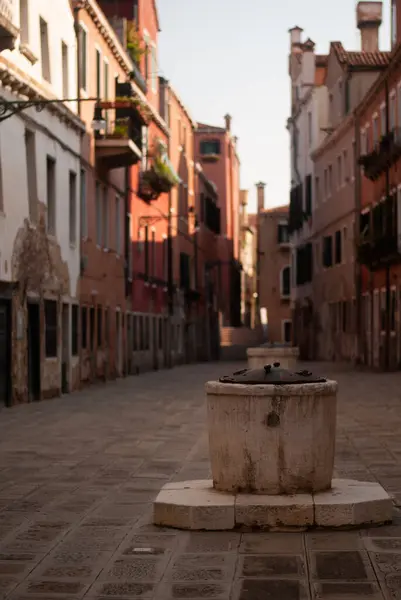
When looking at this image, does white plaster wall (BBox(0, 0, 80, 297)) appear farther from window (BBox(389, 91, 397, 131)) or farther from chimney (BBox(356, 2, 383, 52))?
chimney (BBox(356, 2, 383, 52))

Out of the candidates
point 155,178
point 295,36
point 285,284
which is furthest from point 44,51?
point 285,284

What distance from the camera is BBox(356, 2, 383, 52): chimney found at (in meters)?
52.0

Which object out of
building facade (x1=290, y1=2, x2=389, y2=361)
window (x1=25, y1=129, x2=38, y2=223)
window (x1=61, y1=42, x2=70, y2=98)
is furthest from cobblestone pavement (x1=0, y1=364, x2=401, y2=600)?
building facade (x1=290, y1=2, x2=389, y2=361)

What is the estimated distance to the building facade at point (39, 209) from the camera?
22266mm

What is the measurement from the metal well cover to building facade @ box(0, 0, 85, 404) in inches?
466

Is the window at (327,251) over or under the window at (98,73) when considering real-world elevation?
under

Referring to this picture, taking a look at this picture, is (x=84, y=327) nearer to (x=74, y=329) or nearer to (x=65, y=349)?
(x=74, y=329)

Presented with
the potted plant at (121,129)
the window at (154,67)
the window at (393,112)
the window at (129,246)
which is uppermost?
the window at (154,67)

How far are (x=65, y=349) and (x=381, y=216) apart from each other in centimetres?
1524

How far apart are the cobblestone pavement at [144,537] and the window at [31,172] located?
8.08 metres

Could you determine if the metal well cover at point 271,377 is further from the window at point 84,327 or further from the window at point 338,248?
the window at point 338,248

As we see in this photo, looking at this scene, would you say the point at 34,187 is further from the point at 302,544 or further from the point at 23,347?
the point at 302,544

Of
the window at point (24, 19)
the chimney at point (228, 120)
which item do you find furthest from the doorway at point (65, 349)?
the chimney at point (228, 120)

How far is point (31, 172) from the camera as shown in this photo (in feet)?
79.8
